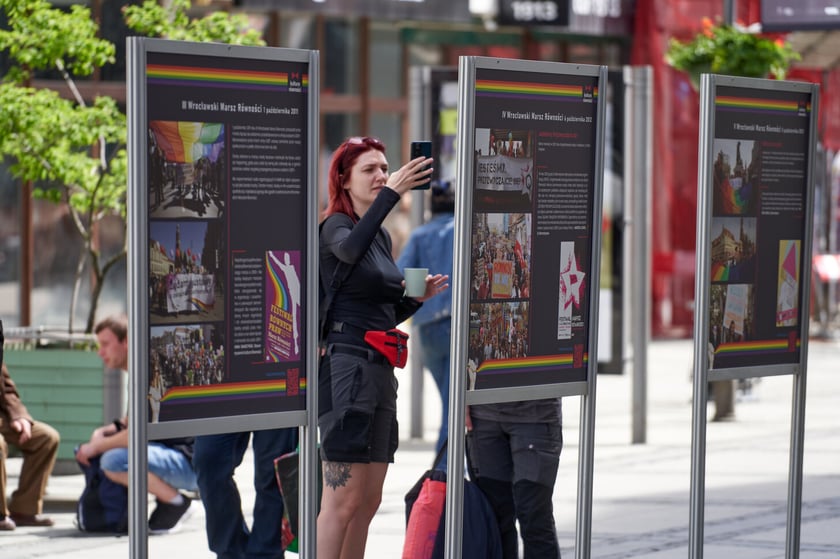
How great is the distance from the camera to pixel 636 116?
458 inches

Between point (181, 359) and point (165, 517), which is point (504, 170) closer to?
point (181, 359)

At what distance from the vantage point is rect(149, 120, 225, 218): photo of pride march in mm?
4555

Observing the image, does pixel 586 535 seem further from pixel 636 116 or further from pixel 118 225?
pixel 118 225

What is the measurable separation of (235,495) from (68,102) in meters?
3.61

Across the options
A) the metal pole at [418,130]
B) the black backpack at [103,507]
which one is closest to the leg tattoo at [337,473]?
the black backpack at [103,507]

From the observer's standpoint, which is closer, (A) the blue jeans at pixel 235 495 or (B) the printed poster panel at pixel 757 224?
(B) the printed poster panel at pixel 757 224

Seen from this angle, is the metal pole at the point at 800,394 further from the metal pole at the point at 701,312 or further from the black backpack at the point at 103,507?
the black backpack at the point at 103,507

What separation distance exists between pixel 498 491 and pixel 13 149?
183 inches

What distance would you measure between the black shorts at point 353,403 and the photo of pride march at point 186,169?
1176mm

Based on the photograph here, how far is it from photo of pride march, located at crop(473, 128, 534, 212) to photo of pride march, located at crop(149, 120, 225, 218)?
99cm

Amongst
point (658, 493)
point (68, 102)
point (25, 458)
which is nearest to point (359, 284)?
point (25, 458)

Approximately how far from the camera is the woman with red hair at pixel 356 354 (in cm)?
571

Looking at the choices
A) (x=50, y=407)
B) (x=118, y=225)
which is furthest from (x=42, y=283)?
(x=50, y=407)

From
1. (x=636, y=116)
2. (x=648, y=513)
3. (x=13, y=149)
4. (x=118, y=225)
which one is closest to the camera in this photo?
(x=648, y=513)
